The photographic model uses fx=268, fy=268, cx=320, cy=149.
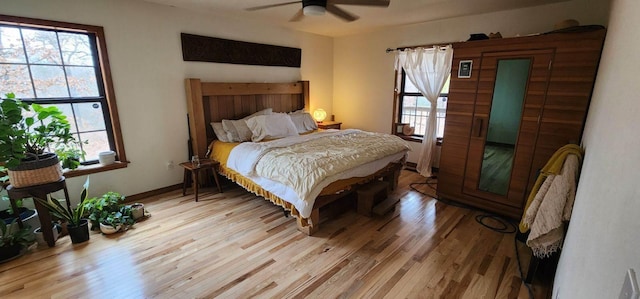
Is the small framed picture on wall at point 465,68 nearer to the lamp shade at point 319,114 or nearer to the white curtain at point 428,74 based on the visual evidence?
the white curtain at point 428,74

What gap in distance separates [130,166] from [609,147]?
400cm

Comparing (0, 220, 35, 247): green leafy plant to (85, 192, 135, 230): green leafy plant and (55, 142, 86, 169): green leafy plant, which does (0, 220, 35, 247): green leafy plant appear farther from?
(55, 142, 86, 169): green leafy plant

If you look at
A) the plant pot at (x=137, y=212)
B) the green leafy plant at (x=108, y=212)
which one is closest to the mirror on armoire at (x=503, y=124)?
the plant pot at (x=137, y=212)

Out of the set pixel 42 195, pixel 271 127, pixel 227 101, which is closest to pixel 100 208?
pixel 42 195

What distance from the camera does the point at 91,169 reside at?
9.52 feet

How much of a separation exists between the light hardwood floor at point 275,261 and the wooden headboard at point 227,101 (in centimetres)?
116

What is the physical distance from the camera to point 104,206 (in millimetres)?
2697

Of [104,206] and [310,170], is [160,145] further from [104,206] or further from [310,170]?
[310,170]

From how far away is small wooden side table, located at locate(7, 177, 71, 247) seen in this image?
84.9 inches

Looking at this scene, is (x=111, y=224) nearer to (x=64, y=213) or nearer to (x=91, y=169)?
(x=64, y=213)

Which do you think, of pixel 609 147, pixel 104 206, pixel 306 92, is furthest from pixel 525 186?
pixel 104 206

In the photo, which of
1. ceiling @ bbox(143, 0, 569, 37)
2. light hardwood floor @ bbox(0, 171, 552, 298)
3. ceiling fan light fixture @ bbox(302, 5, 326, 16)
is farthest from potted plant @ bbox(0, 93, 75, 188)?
ceiling fan light fixture @ bbox(302, 5, 326, 16)

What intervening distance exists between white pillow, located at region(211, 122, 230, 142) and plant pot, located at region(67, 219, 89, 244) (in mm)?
1641

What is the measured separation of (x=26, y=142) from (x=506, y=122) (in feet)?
14.0
